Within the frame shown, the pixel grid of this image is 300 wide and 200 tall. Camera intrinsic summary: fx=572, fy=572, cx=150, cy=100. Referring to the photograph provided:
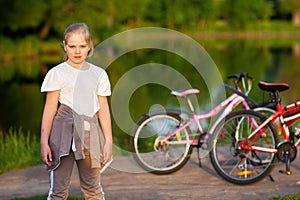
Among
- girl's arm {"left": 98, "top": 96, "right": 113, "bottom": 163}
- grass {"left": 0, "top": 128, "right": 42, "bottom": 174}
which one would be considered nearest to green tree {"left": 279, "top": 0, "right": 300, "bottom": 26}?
grass {"left": 0, "top": 128, "right": 42, "bottom": 174}

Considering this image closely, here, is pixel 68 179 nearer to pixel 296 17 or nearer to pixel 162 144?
pixel 162 144

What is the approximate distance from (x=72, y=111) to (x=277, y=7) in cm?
9058

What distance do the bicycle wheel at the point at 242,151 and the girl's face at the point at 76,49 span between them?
2.11 m

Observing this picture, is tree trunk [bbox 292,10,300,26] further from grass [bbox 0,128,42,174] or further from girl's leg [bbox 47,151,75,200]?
girl's leg [bbox 47,151,75,200]

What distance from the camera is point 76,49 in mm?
3807

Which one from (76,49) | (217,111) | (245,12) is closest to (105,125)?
(76,49)

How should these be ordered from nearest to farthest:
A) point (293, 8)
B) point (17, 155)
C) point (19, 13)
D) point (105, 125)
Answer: point (105, 125), point (17, 155), point (19, 13), point (293, 8)

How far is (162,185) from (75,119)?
1.97 metres

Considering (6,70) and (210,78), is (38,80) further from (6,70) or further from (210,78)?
(210,78)

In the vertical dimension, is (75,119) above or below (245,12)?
below

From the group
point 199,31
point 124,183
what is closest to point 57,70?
point 124,183

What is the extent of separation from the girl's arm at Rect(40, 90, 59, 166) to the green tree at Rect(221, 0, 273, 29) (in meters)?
76.4

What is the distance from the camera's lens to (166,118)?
20.1 feet

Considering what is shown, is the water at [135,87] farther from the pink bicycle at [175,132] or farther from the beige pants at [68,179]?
the beige pants at [68,179]
